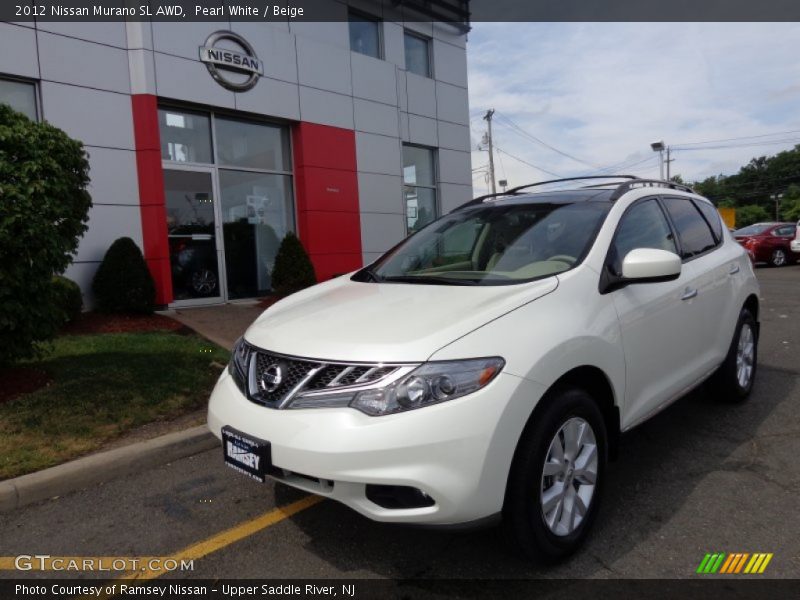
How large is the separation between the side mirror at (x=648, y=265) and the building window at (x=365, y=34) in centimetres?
1180

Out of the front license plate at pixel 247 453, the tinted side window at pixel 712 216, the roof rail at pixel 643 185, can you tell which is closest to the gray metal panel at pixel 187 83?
the roof rail at pixel 643 185

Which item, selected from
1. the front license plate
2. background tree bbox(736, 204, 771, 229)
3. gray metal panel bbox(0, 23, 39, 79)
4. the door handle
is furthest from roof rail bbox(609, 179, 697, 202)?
background tree bbox(736, 204, 771, 229)

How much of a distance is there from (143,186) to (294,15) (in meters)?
4.86

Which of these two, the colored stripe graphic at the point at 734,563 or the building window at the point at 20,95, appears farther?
the building window at the point at 20,95

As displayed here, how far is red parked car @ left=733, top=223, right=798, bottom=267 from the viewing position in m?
19.0

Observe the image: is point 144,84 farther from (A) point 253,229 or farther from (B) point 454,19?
(B) point 454,19

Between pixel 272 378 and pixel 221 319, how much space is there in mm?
6812

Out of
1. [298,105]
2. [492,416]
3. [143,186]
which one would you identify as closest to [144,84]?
[143,186]

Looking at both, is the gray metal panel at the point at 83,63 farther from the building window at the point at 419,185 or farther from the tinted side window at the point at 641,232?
the tinted side window at the point at 641,232

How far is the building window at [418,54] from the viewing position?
14.6 meters

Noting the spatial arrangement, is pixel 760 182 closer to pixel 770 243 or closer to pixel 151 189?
pixel 770 243

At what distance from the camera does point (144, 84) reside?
9500 mm

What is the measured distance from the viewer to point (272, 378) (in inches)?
101

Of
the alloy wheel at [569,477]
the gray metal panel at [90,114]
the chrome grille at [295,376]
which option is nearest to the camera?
the chrome grille at [295,376]
